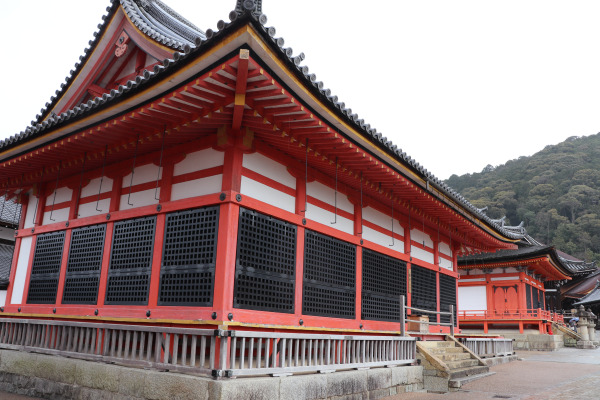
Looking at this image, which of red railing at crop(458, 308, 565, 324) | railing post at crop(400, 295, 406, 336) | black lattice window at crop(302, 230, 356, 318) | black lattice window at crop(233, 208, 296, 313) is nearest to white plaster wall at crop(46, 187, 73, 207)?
black lattice window at crop(233, 208, 296, 313)

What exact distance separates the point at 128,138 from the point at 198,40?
365cm

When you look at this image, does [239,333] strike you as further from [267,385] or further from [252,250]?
[252,250]

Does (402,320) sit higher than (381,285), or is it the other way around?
(381,285)

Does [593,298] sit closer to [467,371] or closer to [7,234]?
[467,371]

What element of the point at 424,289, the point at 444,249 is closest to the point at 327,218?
the point at 424,289

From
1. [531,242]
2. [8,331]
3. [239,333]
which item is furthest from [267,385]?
[531,242]

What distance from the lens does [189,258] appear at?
8406 millimetres

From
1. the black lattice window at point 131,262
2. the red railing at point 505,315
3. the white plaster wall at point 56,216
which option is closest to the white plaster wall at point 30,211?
the white plaster wall at point 56,216

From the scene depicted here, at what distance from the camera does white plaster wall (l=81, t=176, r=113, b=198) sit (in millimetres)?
10633

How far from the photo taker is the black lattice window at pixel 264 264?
808 cm

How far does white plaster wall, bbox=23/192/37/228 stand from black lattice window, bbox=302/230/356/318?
8113 mm

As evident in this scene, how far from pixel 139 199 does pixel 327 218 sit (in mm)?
4278

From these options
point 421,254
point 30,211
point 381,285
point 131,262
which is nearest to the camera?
point 131,262

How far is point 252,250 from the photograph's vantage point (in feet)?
27.3
